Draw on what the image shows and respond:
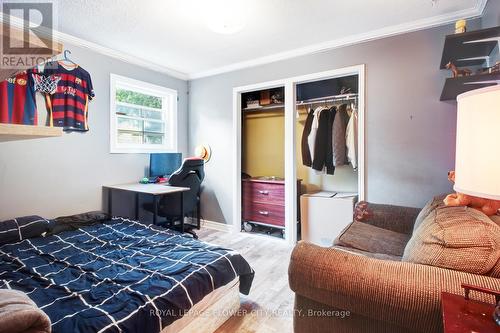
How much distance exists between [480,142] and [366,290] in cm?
64

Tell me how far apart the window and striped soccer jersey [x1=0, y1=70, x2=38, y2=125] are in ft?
2.60

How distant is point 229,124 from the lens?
3.74 metres

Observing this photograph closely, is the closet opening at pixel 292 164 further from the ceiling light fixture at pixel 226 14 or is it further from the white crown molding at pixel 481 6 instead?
the ceiling light fixture at pixel 226 14

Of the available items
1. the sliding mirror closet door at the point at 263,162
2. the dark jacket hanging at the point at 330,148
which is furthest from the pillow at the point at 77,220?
the dark jacket hanging at the point at 330,148

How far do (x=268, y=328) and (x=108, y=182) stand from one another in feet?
8.36

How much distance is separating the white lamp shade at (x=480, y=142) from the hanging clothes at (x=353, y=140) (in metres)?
2.25

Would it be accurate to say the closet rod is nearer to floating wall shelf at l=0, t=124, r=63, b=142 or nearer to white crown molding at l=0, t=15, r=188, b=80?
white crown molding at l=0, t=15, r=188, b=80

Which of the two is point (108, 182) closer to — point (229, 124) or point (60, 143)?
point (60, 143)

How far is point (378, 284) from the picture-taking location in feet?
3.26

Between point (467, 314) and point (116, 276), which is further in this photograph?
point (116, 276)

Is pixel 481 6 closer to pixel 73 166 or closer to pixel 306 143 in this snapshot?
pixel 306 143

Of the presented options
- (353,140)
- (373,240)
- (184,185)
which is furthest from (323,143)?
(184,185)

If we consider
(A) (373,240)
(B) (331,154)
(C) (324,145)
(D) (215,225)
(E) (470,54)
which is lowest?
(D) (215,225)

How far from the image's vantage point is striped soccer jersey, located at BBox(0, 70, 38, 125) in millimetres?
2385
